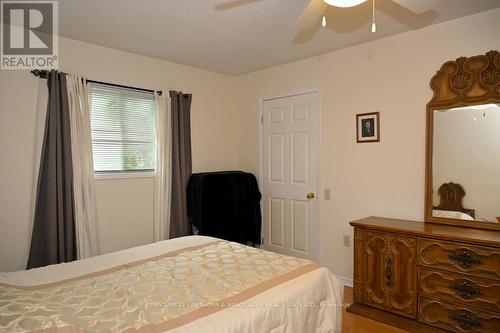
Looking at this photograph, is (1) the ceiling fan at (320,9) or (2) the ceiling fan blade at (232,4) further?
(2) the ceiling fan blade at (232,4)

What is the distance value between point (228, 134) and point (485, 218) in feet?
9.87

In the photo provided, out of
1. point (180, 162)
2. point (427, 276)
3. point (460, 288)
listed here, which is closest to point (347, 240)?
point (427, 276)

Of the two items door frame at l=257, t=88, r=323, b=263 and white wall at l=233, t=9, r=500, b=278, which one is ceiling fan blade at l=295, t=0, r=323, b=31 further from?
door frame at l=257, t=88, r=323, b=263

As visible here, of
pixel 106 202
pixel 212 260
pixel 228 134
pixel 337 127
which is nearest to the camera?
pixel 212 260

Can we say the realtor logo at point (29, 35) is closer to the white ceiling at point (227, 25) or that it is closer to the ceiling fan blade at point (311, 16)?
the white ceiling at point (227, 25)

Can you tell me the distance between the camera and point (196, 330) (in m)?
1.27

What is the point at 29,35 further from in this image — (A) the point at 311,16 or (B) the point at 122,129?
(A) the point at 311,16

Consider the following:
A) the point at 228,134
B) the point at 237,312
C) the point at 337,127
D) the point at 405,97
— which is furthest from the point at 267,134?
the point at 237,312

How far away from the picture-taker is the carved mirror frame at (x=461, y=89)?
2395mm

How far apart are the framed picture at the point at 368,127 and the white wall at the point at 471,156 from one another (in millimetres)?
515

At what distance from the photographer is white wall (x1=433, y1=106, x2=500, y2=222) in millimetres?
2412

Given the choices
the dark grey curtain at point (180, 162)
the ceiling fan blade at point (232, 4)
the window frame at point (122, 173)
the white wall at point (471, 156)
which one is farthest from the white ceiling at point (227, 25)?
the white wall at point (471, 156)

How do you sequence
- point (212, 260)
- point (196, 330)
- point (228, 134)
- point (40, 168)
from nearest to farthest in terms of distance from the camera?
point (196, 330)
point (212, 260)
point (40, 168)
point (228, 134)

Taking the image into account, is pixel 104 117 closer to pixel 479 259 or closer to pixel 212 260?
pixel 212 260
